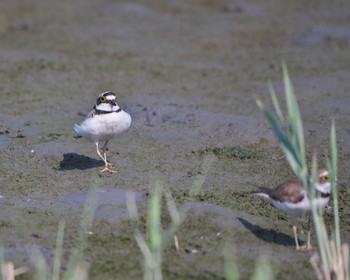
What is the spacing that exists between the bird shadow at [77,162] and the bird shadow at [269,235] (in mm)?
2147

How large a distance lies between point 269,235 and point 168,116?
3.49 meters

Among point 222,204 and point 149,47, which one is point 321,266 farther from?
point 149,47

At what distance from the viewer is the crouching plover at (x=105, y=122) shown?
27.9ft

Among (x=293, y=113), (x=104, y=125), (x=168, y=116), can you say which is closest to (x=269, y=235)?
(x=293, y=113)

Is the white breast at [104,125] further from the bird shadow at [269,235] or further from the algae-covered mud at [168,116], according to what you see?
the bird shadow at [269,235]

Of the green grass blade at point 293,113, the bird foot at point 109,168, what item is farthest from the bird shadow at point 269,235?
the bird foot at point 109,168

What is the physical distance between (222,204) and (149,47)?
21.9 feet

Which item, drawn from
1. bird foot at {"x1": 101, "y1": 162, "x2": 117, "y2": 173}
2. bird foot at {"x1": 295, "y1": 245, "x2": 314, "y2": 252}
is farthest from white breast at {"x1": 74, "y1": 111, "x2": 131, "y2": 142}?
bird foot at {"x1": 295, "y1": 245, "x2": 314, "y2": 252}

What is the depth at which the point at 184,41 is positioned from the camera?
14391mm

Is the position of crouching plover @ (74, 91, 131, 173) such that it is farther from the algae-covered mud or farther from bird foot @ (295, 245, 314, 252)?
bird foot @ (295, 245, 314, 252)

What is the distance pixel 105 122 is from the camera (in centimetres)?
849

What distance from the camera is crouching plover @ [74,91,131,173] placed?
850cm

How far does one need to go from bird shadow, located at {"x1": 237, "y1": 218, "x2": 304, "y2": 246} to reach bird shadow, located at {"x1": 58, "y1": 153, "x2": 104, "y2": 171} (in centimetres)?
215

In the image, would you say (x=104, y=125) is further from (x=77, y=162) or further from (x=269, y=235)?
(x=269, y=235)
